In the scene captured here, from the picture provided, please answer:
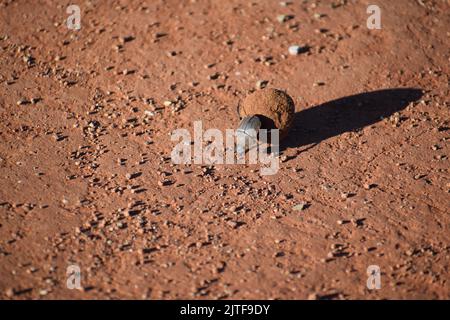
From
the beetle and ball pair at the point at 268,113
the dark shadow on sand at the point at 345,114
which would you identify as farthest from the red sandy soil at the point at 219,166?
the beetle and ball pair at the point at 268,113

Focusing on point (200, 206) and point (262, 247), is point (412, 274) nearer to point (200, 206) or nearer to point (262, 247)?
point (262, 247)

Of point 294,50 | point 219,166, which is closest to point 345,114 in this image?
point 294,50

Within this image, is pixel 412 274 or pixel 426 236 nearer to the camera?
pixel 412 274

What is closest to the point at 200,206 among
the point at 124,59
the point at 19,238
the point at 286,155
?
the point at 286,155

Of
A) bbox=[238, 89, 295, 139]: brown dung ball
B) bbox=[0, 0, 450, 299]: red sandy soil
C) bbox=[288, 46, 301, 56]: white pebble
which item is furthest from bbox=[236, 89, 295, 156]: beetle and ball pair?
bbox=[288, 46, 301, 56]: white pebble

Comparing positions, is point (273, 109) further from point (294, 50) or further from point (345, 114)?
point (294, 50)
